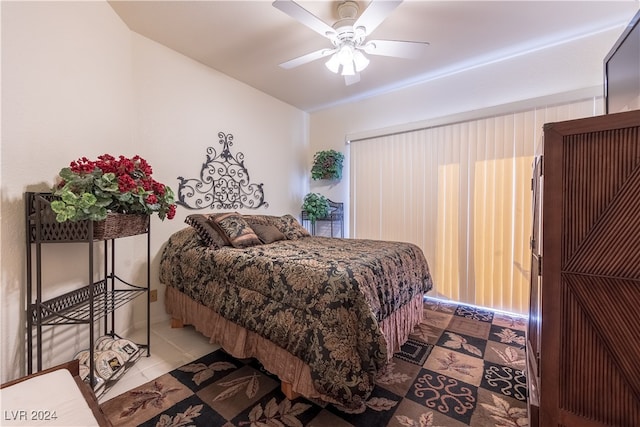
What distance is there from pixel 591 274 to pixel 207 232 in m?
2.34

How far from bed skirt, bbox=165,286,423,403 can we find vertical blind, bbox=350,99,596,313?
3.00 feet

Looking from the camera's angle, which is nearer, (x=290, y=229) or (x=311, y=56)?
(x=311, y=56)

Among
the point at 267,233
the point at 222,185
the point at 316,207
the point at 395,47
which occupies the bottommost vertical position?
the point at 267,233

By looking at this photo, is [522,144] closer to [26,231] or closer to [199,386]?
[199,386]

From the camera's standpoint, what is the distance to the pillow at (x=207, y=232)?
218cm

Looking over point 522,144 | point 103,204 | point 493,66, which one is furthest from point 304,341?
point 493,66

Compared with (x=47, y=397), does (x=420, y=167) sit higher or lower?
higher

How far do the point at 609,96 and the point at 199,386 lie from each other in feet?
9.70

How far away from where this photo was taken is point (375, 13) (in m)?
1.58

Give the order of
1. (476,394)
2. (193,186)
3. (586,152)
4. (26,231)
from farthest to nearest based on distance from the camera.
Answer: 1. (193,186)
2. (476,394)
3. (26,231)
4. (586,152)

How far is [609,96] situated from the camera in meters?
1.46

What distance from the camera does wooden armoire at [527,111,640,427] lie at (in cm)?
80

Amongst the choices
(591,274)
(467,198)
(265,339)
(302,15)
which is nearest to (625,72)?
(591,274)

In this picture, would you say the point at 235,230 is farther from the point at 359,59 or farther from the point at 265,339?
the point at 359,59
